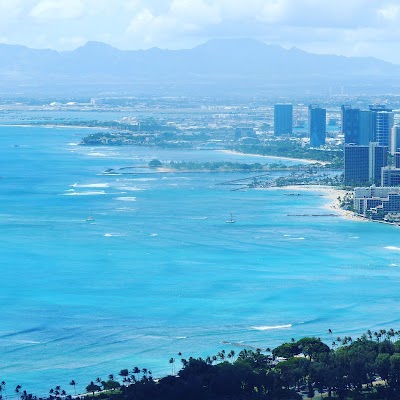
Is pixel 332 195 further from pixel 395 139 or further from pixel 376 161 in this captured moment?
pixel 395 139

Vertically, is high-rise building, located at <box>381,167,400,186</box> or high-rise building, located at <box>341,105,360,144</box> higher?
high-rise building, located at <box>341,105,360,144</box>


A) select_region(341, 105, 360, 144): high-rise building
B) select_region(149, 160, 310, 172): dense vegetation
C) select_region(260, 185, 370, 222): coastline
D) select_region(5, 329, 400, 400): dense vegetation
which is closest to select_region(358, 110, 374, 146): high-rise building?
select_region(341, 105, 360, 144): high-rise building

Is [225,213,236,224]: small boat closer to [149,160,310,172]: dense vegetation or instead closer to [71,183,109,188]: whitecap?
[71,183,109,188]: whitecap

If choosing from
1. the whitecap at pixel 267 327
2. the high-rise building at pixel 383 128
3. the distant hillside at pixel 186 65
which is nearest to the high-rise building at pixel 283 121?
the high-rise building at pixel 383 128

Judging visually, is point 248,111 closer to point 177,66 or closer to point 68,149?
point 68,149

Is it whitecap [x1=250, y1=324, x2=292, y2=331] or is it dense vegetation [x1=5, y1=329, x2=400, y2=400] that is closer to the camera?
dense vegetation [x1=5, y1=329, x2=400, y2=400]

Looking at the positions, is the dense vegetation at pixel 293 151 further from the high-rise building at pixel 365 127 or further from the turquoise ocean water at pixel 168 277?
the turquoise ocean water at pixel 168 277
